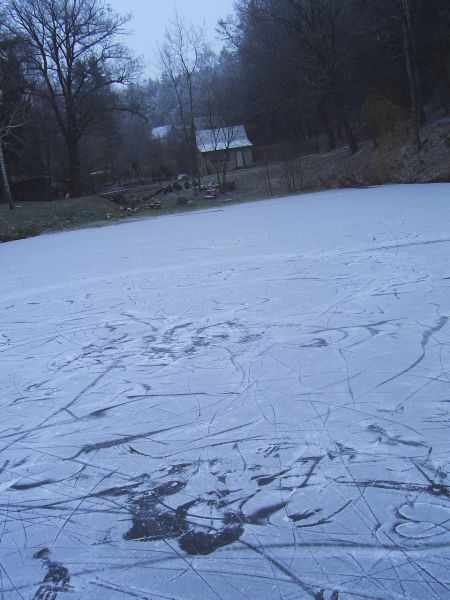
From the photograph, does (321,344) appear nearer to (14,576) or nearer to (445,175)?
(14,576)

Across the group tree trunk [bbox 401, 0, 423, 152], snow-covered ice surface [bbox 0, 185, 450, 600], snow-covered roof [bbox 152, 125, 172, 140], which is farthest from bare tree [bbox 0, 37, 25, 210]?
snow-covered ice surface [bbox 0, 185, 450, 600]

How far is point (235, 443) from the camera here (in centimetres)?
298

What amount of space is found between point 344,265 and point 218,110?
1131 inches

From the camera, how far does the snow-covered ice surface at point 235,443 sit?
82.4 inches

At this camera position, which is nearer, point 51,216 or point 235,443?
point 235,443

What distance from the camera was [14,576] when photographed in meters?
2.16

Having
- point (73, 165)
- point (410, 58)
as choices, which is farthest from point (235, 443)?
point (73, 165)

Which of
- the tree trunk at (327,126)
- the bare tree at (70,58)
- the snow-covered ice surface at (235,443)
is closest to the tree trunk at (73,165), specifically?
the bare tree at (70,58)

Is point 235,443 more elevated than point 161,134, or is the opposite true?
point 161,134

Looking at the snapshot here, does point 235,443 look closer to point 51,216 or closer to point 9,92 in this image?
point 51,216

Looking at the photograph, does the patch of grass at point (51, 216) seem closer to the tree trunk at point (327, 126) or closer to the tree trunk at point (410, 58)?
the tree trunk at point (327, 126)

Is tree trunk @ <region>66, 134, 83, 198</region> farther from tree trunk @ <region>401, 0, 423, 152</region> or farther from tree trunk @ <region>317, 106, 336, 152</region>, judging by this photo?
tree trunk @ <region>401, 0, 423, 152</region>

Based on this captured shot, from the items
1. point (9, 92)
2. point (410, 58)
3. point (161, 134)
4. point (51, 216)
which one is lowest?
point (51, 216)

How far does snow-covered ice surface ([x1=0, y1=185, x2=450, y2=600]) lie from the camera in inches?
82.4
